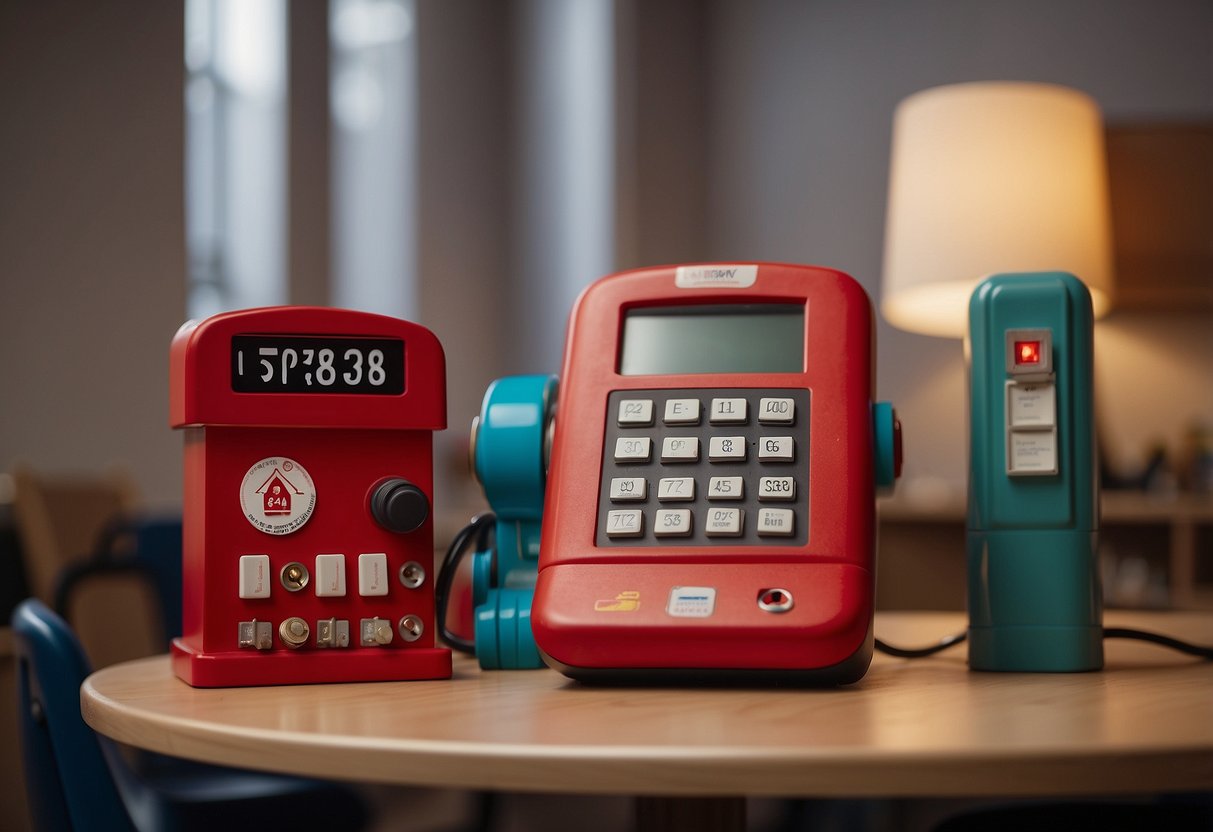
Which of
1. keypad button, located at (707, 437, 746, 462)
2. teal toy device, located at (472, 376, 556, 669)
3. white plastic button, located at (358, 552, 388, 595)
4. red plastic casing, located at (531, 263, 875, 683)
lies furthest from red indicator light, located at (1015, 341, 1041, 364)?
white plastic button, located at (358, 552, 388, 595)

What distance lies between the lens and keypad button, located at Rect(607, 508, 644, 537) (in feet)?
2.54

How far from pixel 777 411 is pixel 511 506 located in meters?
0.20

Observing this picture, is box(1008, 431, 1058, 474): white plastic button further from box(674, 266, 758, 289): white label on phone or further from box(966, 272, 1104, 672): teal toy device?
box(674, 266, 758, 289): white label on phone

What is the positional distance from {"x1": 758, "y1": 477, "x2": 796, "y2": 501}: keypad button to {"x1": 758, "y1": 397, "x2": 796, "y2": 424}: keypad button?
41mm

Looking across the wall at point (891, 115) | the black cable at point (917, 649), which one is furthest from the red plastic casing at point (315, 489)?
the wall at point (891, 115)

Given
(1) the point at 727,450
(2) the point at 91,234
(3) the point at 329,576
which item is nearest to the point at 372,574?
(3) the point at 329,576

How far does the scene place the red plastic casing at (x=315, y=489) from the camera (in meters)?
0.77

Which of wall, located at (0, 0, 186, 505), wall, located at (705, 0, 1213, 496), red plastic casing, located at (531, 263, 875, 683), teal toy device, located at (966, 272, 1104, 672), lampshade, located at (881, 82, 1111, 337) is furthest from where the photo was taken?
wall, located at (705, 0, 1213, 496)

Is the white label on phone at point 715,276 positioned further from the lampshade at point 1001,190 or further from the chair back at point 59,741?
the lampshade at point 1001,190

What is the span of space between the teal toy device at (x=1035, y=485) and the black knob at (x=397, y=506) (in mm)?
385

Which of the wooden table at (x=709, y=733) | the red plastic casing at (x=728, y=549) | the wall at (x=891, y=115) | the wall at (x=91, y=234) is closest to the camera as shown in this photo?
the wooden table at (x=709, y=733)

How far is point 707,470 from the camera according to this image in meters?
0.79

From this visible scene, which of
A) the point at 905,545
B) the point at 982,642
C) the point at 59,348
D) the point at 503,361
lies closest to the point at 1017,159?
the point at 905,545

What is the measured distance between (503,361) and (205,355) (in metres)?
3.87
